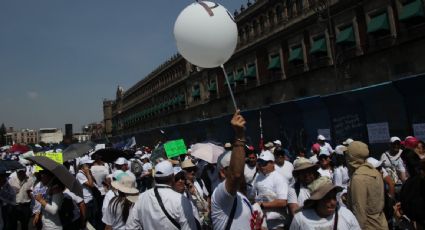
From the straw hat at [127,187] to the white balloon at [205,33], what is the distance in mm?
1568

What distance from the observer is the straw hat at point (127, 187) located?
3814mm

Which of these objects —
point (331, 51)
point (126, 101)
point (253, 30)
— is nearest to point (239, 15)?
point (253, 30)

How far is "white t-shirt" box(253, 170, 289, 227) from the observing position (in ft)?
14.3

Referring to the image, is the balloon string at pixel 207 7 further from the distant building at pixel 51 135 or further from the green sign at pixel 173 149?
the distant building at pixel 51 135

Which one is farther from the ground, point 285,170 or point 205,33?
point 205,33

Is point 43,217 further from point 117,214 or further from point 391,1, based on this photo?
point 391,1

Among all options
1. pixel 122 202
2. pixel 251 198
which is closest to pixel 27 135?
pixel 251 198

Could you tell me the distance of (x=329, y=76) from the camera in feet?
89.1

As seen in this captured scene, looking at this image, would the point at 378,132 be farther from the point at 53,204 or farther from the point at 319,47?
the point at 319,47

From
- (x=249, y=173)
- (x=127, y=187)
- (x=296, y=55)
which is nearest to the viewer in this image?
(x=127, y=187)

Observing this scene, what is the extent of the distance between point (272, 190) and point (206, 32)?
226cm

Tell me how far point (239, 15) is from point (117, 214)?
36993 millimetres

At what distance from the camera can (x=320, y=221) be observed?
2.72m

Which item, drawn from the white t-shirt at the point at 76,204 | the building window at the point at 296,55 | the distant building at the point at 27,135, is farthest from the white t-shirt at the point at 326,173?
the distant building at the point at 27,135
